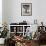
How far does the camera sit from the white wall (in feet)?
21.1

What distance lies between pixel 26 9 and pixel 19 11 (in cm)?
35

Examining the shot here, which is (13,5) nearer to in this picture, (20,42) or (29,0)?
(29,0)

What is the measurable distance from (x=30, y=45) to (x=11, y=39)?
49 cm

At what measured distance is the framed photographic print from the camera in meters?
6.44

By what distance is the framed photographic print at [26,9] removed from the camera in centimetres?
644

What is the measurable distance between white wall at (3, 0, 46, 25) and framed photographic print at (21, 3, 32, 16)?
0.14 m

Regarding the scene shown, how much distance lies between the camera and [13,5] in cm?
645

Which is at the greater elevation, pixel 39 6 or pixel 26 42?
pixel 39 6

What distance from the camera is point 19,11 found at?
6.46 m

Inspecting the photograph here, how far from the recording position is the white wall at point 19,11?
6418 mm

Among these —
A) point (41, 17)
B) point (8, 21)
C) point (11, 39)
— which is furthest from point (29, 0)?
point (11, 39)

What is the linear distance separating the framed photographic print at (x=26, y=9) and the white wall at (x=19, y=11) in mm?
144

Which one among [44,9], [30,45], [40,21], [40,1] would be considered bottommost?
[30,45]

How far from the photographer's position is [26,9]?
6461 mm
